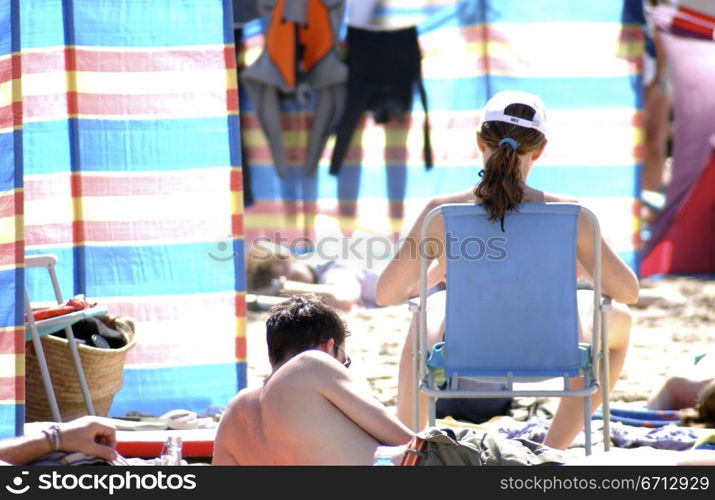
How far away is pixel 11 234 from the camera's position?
3.24 meters

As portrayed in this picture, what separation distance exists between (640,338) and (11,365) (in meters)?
3.93

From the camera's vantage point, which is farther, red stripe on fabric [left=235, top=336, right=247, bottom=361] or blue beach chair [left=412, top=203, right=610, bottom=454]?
red stripe on fabric [left=235, top=336, right=247, bottom=361]

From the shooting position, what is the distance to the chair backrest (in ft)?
10.6

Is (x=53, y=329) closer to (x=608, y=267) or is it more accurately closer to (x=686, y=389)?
(x=608, y=267)

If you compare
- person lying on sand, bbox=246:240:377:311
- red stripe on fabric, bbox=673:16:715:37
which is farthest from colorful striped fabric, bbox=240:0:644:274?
red stripe on fabric, bbox=673:16:715:37

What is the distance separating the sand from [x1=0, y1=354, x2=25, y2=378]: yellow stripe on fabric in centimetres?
169

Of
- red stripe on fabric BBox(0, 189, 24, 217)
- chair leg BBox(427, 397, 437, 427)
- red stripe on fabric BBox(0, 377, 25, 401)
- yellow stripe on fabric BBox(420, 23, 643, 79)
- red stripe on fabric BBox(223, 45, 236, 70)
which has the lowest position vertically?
chair leg BBox(427, 397, 437, 427)

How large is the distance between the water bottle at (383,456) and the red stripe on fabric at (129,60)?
2.17 m

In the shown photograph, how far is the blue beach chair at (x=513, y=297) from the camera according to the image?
323 centimetres

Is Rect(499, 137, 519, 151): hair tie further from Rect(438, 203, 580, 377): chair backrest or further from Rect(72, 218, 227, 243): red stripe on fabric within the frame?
Rect(72, 218, 227, 243): red stripe on fabric

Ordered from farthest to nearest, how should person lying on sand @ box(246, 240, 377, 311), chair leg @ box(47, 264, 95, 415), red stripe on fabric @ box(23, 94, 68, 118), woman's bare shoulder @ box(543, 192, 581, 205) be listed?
person lying on sand @ box(246, 240, 377, 311) < red stripe on fabric @ box(23, 94, 68, 118) < chair leg @ box(47, 264, 95, 415) < woman's bare shoulder @ box(543, 192, 581, 205)

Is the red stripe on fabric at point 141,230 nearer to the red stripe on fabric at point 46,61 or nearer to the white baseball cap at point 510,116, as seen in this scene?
the red stripe on fabric at point 46,61

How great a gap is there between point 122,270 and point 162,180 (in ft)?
1.24
